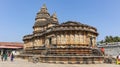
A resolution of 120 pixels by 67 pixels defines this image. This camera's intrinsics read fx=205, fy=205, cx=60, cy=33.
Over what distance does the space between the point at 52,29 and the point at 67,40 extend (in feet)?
11.8

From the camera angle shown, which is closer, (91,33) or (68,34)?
(68,34)

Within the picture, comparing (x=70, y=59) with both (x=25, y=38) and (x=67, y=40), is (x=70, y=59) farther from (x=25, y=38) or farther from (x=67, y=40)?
(x=25, y=38)

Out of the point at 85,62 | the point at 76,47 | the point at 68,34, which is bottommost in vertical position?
the point at 85,62

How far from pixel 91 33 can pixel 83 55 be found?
632 centimetres

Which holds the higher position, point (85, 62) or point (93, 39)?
point (93, 39)

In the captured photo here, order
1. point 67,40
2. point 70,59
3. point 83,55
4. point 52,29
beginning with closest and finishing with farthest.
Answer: point 70,59 → point 83,55 → point 67,40 → point 52,29

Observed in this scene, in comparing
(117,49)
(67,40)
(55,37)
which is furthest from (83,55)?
(117,49)

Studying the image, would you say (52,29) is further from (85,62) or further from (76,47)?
(85,62)

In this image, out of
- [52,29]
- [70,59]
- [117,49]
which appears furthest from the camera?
[117,49]

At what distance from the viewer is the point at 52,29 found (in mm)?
33469

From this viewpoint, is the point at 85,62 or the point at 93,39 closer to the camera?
the point at 85,62

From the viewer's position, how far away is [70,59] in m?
26.7

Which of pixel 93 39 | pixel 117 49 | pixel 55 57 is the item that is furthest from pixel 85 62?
pixel 117 49

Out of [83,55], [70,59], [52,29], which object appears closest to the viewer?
[70,59]
